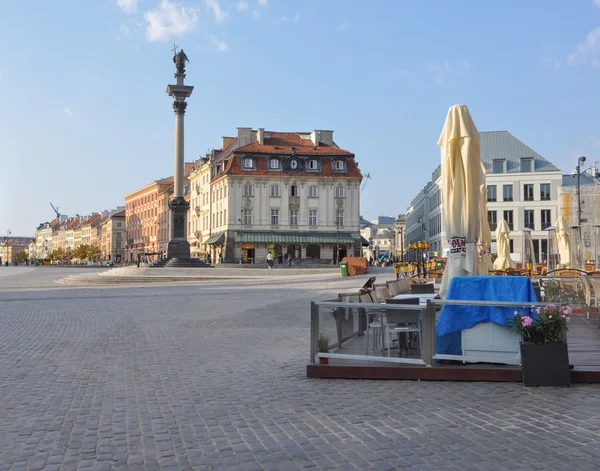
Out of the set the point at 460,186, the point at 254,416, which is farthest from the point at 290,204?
the point at 254,416

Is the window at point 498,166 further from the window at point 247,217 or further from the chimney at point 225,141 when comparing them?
the chimney at point 225,141

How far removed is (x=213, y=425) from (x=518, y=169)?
232ft

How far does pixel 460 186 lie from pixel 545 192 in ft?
209

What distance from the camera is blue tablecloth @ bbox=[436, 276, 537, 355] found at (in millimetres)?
7965

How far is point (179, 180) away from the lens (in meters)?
46.6

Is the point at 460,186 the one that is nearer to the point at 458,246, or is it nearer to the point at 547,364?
the point at 458,246

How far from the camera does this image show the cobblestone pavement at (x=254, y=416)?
503cm

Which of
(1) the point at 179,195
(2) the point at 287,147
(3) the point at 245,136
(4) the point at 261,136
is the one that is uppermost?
(3) the point at 245,136

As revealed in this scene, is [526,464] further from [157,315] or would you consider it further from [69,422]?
[157,315]

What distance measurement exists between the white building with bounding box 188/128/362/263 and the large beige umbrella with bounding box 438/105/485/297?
6149cm

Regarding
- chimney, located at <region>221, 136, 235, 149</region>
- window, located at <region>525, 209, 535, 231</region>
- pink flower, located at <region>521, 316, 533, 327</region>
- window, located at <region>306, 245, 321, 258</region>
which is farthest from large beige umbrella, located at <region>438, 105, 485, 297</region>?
chimney, located at <region>221, 136, 235, 149</region>

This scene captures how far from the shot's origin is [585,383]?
301 inches

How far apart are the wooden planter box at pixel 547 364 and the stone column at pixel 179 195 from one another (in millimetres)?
40261

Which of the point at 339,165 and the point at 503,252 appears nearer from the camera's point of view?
the point at 503,252
